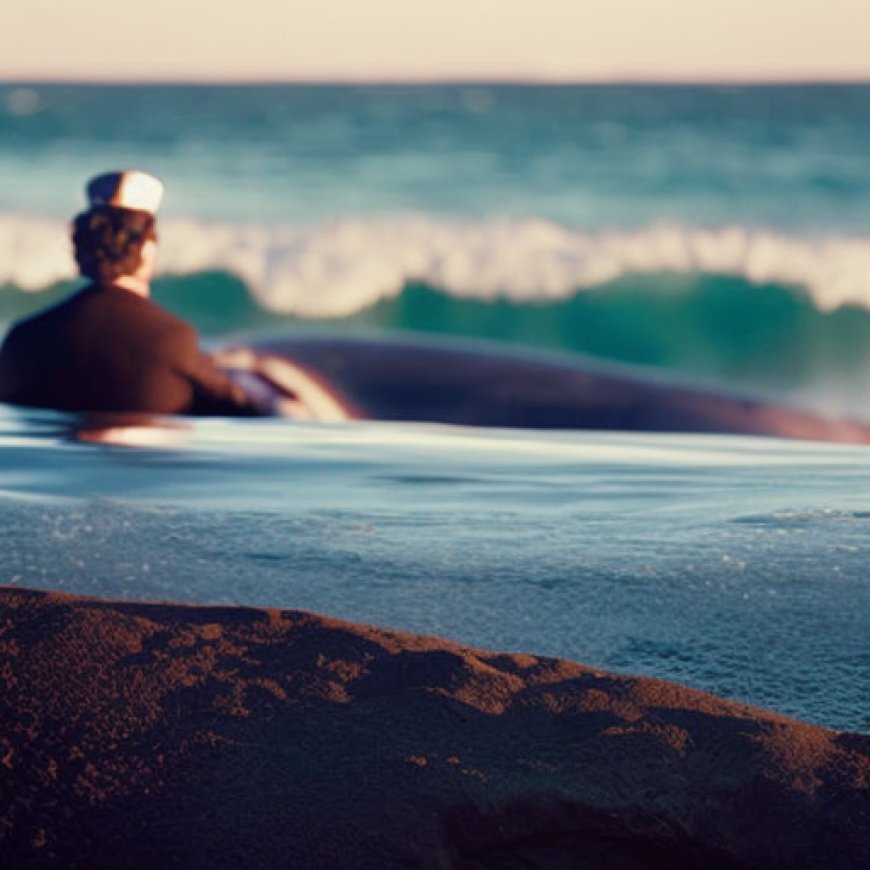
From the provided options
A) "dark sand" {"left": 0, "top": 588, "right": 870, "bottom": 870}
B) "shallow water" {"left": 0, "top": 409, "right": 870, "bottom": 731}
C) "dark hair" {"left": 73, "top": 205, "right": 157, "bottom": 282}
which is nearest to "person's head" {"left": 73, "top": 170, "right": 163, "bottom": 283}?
"dark hair" {"left": 73, "top": 205, "right": 157, "bottom": 282}

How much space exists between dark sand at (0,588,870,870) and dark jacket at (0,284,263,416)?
274cm

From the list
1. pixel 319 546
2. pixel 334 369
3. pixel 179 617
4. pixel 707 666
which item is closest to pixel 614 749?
pixel 707 666

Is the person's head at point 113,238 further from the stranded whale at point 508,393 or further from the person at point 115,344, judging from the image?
the stranded whale at point 508,393

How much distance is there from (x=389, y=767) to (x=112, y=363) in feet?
10.8

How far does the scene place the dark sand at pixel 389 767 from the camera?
1.90 metres

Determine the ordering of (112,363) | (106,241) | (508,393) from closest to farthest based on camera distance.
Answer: (112,363)
(106,241)
(508,393)

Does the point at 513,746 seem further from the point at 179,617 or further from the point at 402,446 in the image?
the point at 402,446

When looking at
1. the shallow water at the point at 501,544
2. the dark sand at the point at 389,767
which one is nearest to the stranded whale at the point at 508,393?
the shallow water at the point at 501,544

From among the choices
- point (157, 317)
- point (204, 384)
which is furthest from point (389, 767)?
point (157, 317)

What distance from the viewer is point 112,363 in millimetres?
5125

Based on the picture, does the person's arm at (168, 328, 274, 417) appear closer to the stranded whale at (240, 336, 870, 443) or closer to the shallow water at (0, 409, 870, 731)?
the shallow water at (0, 409, 870, 731)

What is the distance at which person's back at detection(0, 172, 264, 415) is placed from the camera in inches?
200

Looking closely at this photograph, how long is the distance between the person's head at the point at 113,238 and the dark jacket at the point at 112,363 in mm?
66

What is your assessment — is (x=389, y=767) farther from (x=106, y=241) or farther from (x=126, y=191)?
(x=126, y=191)
